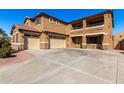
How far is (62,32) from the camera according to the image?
23109 millimetres

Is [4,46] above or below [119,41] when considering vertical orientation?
below

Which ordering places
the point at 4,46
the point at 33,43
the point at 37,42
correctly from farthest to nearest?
1. the point at 37,42
2. the point at 33,43
3. the point at 4,46

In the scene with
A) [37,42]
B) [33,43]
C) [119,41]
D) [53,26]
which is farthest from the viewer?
[53,26]

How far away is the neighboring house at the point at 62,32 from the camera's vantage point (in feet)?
55.6

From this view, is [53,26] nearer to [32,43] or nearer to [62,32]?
[62,32]

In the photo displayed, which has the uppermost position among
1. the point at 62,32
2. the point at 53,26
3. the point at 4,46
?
the point at 53,26

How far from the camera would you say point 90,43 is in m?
21.3

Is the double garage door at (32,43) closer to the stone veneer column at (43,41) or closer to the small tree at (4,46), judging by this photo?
the stone veneer column at (43,41)

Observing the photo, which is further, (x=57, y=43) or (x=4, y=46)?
(x=57, y=43)

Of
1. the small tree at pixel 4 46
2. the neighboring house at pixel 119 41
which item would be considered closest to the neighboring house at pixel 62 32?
the neighboring house at pixel 119 41

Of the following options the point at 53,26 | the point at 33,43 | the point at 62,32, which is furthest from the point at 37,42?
the point at 62,32

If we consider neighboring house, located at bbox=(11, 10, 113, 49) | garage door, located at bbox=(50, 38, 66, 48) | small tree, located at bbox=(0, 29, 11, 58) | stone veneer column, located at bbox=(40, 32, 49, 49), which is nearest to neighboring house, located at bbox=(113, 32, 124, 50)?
neighboring house, located at bbox=(11, 10, 113, 49)
